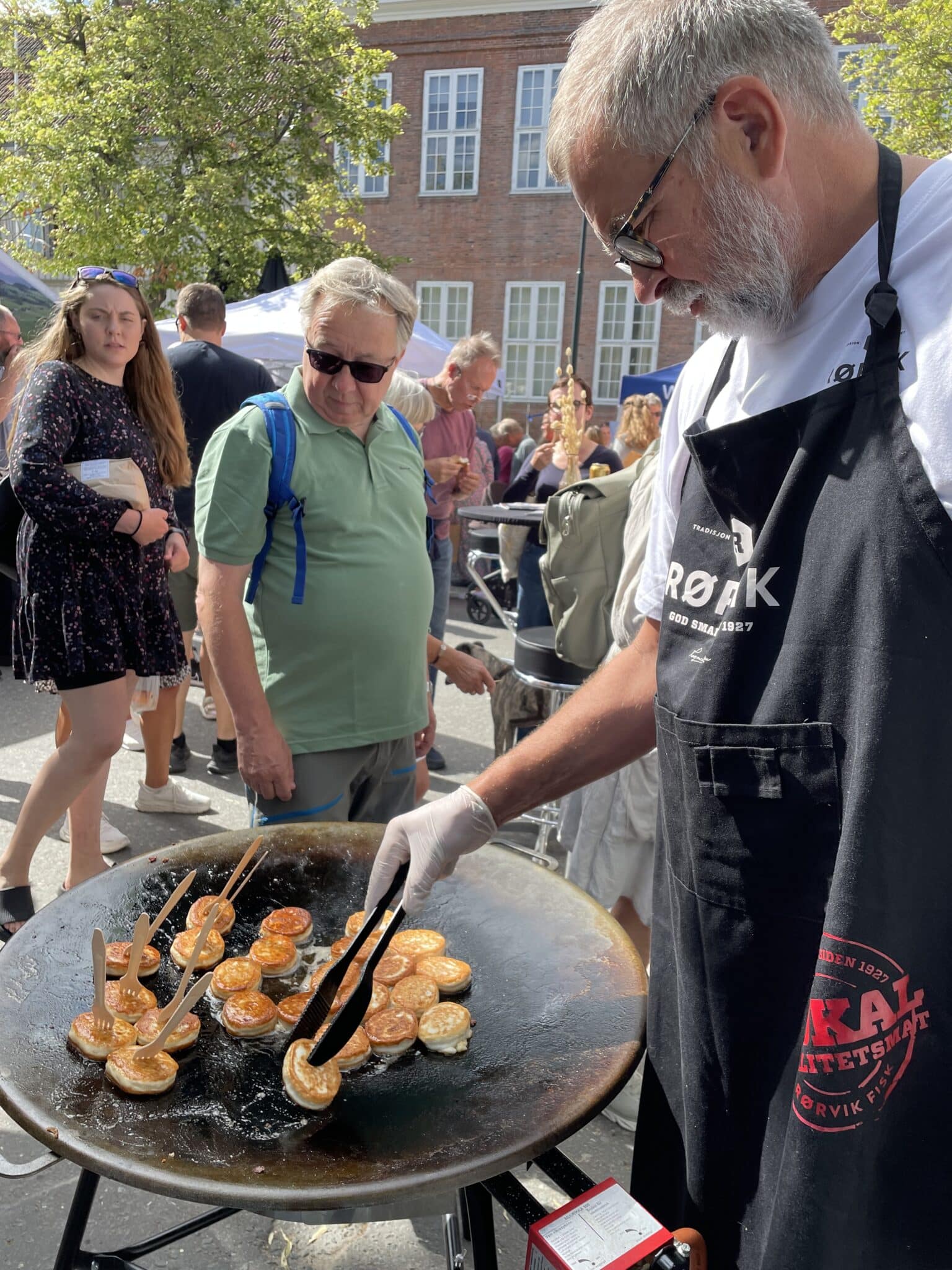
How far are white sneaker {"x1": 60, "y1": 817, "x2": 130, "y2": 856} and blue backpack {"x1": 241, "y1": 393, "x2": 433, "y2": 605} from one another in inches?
77.9

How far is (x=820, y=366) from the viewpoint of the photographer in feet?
3.73

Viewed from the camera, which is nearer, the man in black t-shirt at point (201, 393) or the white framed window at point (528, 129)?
the man in black t-shirt at point (201, 393)

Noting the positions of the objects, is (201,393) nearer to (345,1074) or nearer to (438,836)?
(438,836)

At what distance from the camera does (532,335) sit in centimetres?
2055

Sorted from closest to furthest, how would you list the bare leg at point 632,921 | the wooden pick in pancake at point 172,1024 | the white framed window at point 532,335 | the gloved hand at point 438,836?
the wooden pick in pancake at point 172,1024 → the gloved hand at point 438,836 → the bare leg at point 632,921 → the white framed window at point 532,335

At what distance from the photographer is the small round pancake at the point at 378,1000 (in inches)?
62.4

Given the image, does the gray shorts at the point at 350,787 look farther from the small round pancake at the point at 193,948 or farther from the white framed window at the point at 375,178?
the white framed window at the point at 375,178

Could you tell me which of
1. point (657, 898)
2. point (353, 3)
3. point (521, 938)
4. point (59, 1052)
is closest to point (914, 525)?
point (657, 898)

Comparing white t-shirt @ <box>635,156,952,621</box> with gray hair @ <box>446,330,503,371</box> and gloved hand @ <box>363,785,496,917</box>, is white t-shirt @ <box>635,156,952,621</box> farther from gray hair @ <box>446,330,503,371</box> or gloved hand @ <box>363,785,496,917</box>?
gray hair @ <box>446,330,503,371</box>

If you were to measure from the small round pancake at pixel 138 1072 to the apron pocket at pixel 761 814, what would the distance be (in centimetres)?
77

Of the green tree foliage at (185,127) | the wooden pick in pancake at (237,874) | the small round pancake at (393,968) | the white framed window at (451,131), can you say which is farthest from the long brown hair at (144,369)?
the white framed window at (451,131)

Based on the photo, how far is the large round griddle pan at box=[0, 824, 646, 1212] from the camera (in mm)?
1178

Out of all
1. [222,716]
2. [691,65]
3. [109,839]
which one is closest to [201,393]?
[222,716]

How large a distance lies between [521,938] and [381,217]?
21.7 metres
